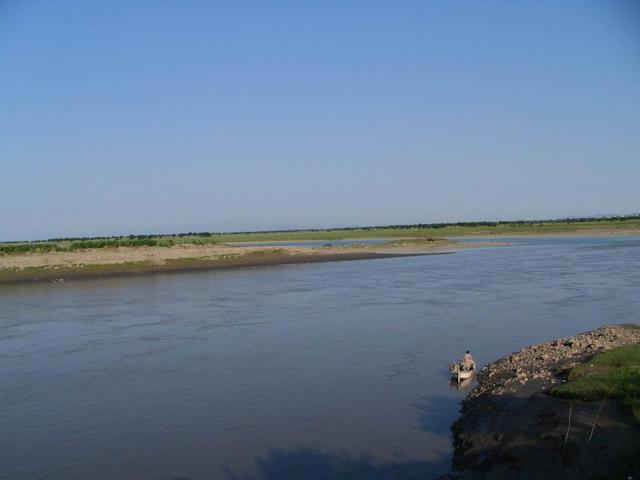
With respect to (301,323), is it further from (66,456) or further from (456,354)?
(66,456)

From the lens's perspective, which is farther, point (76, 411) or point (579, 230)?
point (579, 230)

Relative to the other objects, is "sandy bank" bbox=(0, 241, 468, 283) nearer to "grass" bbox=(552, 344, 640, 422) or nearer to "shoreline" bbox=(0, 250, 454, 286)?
"shoreline" bbox=(0, 250, 454, 286)

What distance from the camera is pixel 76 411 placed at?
14383 mm

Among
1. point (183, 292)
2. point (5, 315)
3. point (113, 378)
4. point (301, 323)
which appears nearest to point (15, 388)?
point (113, 378)

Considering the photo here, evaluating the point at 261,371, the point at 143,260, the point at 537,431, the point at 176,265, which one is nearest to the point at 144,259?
the point at 143,260

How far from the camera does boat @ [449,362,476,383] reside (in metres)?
15.2

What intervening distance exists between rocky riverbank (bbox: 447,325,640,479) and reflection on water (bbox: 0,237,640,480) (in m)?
0.67

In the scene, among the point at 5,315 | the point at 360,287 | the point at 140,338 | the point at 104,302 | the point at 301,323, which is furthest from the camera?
the point at 360,287

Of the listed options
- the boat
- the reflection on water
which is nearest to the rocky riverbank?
the boat

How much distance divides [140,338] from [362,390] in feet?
37.0

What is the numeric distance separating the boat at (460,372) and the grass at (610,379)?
2931 mm

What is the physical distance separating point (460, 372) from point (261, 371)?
18.3 feet

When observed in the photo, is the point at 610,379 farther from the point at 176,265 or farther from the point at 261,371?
the point at 176,265

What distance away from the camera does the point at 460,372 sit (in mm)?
15266
